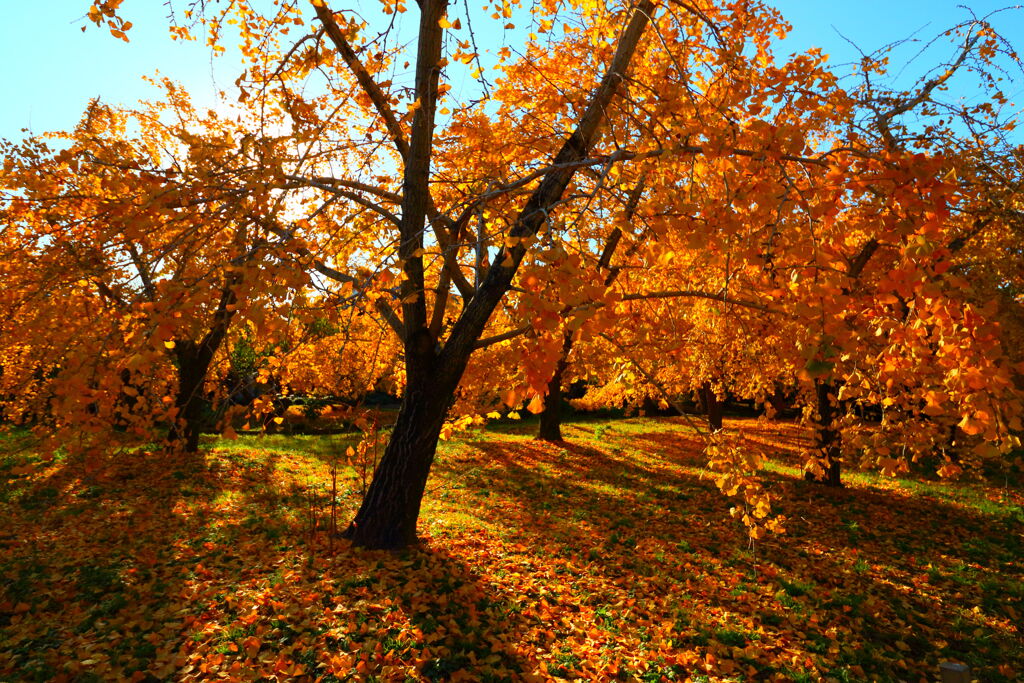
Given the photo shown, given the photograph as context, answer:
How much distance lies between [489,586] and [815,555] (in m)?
4.63

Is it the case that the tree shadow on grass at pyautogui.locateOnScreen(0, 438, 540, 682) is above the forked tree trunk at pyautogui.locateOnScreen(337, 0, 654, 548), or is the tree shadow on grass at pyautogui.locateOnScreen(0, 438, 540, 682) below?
below

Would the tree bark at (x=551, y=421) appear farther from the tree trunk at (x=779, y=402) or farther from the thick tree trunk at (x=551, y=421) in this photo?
the tree trunk at (x=779, y=402)

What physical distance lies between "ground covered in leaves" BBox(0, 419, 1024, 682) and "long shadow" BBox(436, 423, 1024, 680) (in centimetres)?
4

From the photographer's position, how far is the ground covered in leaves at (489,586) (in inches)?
149

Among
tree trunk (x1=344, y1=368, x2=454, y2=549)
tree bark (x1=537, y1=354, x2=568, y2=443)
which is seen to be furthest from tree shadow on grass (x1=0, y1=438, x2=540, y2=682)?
tree bark (x1=537, y1=354, x2=568, y2=443)

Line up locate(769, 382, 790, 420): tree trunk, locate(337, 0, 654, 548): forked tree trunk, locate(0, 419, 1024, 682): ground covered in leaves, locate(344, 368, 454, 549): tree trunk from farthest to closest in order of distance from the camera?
locate(769, 382, 790, 420): tree trunk < locate(344, 368, 454, 549): tree trunk < locate(337, 0, 654, 548): forked tree trunk < locate(0, 419, 1024, 682): ground covered in leaves

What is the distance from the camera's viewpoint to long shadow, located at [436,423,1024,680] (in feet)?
15.5

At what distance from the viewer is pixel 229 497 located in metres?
7.99

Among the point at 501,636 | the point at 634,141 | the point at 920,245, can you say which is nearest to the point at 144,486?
the point at 501,636

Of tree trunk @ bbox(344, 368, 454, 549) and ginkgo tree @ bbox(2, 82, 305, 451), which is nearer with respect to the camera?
ginkgo tree @ bbox(2, 82, 305, 451)

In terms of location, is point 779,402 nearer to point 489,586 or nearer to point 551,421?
point 551,421

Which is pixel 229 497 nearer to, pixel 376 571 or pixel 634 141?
pixel 376 571

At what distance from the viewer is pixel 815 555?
6.83 metres

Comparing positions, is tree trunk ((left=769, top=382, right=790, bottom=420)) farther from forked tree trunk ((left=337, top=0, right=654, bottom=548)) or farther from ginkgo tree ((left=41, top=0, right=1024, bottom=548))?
forked tree trunk ((left=337, top=0, right=654, bottom=548))
